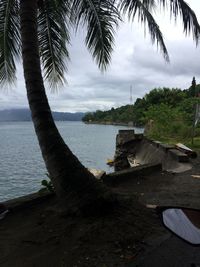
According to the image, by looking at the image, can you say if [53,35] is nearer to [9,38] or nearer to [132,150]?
[9,38]

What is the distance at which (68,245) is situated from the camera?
14.1ft

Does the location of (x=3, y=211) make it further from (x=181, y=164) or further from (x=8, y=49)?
(x=181, y=164)

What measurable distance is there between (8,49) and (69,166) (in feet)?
11.3

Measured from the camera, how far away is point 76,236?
4543mm

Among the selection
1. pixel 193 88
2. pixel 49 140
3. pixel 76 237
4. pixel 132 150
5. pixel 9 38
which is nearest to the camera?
pixel 76 237

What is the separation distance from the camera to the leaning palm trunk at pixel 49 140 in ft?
16.8

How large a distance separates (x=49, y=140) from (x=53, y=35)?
324 cm

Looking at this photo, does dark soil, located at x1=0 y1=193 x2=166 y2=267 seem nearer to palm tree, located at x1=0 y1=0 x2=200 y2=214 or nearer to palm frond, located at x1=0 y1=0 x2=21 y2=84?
palm tree, located at x1=0 y1=0 x2=200 y2=214

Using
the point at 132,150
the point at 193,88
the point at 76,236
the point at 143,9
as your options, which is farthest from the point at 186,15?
the point at 193,88

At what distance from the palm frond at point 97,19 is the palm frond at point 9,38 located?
129 centimetres

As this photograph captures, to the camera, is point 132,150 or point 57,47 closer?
point 57,47

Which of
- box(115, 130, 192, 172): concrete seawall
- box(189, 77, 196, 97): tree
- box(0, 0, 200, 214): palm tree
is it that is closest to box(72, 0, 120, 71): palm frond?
box(0, 0, 200, 214): palm tree

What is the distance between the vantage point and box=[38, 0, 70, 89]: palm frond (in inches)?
270

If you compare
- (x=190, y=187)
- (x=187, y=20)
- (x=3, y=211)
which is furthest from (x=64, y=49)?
(x=190, y=187)
